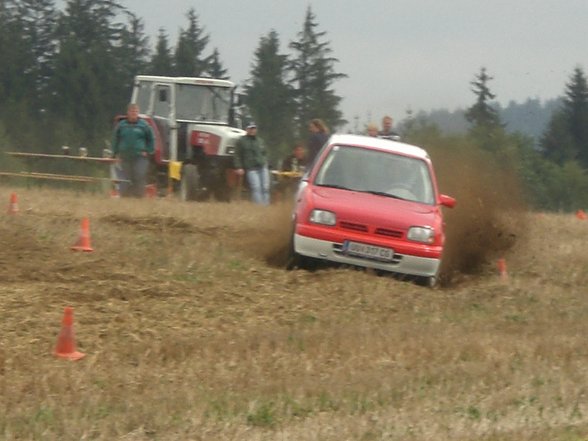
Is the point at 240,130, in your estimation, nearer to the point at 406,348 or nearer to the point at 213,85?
the point at 213,85

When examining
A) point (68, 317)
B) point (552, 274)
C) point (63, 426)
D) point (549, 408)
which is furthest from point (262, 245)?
point (63, 426)

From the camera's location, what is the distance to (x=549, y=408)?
8188 millimetres

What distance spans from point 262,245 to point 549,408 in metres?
8.15

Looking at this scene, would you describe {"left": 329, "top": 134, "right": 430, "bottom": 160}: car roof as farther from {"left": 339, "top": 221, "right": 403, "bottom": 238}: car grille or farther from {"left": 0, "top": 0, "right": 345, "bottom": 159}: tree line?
{"left": 0, "top": 0, "right": 345, "bottom": 159}: tree line

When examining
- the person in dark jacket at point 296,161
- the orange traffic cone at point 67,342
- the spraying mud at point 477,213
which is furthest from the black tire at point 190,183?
the orange traffic cone at point 67,342

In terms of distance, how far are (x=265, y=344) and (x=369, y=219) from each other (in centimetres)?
454

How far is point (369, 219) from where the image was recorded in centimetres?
1423

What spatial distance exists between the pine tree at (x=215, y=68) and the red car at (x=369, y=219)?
81.8 meters

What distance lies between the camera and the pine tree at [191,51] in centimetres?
9069

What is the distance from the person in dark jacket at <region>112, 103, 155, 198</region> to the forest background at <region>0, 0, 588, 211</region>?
40897mm

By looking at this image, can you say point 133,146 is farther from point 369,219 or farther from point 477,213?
point 369,219

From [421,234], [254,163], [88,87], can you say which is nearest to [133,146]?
[254,163]

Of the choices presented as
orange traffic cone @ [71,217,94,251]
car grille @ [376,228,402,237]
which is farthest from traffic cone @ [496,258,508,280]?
orange traffic cone @ [71,217,94,251]

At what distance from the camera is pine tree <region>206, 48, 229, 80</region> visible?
319ft
